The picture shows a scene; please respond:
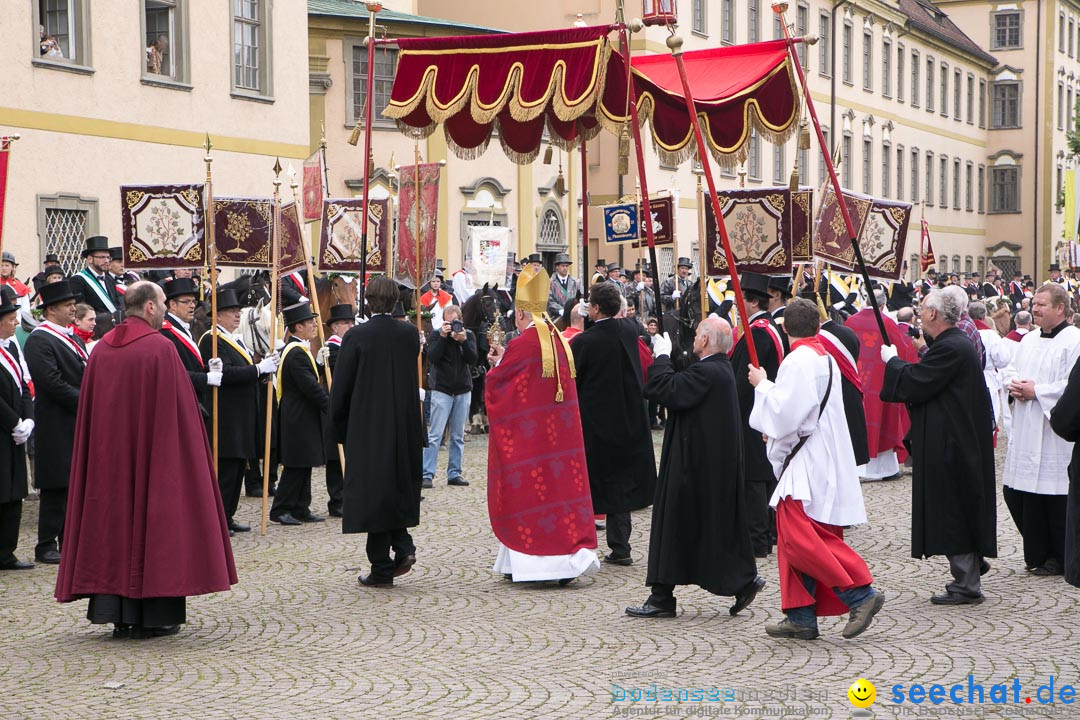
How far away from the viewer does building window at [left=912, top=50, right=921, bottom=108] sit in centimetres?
5438

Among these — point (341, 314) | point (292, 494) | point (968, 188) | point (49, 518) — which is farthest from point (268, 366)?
point (968, 188)

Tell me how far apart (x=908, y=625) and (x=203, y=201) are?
6212 mm

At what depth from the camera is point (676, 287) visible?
66.7ft

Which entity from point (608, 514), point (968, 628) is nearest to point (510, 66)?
point (608, 514)

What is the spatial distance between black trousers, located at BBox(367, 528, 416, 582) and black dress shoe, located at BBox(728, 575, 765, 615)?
2.13 metres

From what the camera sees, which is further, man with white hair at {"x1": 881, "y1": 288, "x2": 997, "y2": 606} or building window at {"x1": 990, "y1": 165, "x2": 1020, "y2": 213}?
building window at {"x1": 990, "y1": 165, "x2": 1020, "y2": 213}

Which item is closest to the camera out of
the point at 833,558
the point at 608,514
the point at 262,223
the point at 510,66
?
the point at 833,558

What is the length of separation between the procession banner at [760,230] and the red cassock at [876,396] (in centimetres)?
250

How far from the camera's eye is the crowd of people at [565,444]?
293 inches

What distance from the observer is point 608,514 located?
9.69 m

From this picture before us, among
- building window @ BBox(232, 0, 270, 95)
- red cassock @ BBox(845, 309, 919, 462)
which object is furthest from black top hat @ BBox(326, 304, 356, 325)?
building window @ BBox(232, 0, 270, 95)

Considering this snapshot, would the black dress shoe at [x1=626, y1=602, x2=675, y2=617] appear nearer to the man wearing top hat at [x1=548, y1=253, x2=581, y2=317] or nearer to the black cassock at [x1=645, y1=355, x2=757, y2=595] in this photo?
the black cassock at [x1=645, y1=355, x2=757, y2=595]

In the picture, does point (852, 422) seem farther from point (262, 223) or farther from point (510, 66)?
point (262, 223)

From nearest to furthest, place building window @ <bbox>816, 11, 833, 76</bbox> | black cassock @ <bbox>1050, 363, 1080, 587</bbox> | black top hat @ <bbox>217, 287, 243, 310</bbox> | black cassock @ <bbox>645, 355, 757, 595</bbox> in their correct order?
black cassock @ <bbox>1050, 363, 1080, 587</bbox>, black cassock @ <bbox>645, 355, 757, 595</bbox>, black top hat @ <bbox>217, 287, 243, 310</bbox>, building window @ <bbox>816, 11, 833, 76</bbox>
